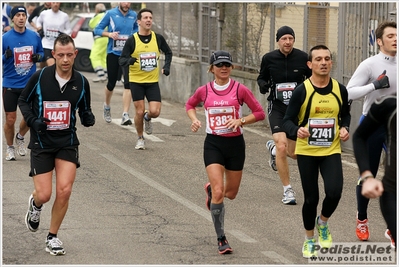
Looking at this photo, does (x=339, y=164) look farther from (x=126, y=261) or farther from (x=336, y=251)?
(x=126, y=261)

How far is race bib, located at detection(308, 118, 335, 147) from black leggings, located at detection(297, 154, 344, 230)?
0.13 meters

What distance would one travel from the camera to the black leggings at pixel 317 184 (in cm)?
816

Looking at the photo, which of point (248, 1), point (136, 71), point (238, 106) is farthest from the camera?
point (248, 1)

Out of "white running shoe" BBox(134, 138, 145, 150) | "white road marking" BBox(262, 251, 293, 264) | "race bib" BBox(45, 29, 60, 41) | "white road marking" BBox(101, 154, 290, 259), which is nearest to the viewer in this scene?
"white road marking" BBox(262, 251, 293, 264)

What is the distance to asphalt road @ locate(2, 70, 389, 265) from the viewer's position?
837 cm

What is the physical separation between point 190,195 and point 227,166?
2.47m

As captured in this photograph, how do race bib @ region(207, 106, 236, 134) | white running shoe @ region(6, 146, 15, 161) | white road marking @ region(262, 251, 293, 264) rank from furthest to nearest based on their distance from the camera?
1. white running shoe @ region(6, 146, 15, 161)
2. race bib @ region(207, 106, 236, 134)
3. white road marking @ region(262, 251, 293, 264)

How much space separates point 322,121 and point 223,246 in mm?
1356

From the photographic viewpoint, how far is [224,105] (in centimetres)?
877

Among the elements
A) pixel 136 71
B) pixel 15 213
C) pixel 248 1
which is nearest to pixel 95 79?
pixel 248 1

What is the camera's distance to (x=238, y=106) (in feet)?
28.9

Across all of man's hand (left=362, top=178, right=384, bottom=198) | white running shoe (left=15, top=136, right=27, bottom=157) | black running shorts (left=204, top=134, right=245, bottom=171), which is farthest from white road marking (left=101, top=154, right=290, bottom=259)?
man's hand (left=362, top=178, right=384, bottom=198)

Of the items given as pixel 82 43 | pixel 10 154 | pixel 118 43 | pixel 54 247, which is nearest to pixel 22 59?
pixel 10 154

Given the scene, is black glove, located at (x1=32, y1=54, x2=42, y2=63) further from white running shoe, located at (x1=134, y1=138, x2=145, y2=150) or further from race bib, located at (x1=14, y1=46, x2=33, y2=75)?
white running shoe, located at (x1=134, y1=138, x2=145, y2=150)
